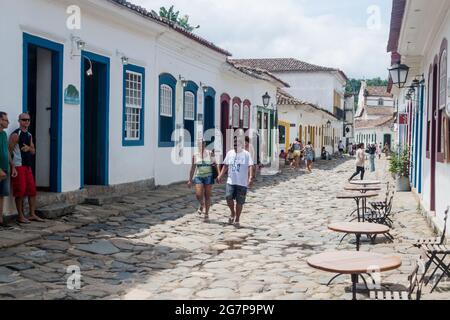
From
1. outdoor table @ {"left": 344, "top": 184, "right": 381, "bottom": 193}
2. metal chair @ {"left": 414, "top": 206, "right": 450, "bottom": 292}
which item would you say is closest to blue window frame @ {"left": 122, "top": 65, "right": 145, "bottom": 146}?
outdoor table @ {"left": 344, "top": 184, "right": 381, "bottom": 193}

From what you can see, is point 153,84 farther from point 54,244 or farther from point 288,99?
point 288,99

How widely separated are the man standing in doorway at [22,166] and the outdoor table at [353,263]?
16.3ft

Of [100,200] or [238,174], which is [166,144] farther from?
[238,174]

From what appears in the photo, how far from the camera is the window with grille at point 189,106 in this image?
53.8 ft

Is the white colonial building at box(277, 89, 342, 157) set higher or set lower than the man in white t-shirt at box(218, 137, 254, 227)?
higher

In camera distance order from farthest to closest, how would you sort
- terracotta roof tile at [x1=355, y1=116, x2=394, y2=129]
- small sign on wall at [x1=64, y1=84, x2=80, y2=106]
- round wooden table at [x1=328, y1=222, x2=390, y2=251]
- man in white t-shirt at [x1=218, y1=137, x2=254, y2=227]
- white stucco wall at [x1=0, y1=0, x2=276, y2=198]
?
terracotta roof tile at [x1=355, y1=116, x2=394, y2=129] → small sign on wall at [x1=64, y1=84, x2=80, y2=106] → man in white t-shirt at [x1=218, y1=137, x2=254, y2=227] → white stucco wall at [x1=0, y1=0, x2=276, y2=198] → round wooden table at [x1=328, y1=222, x2=390, y2=251]

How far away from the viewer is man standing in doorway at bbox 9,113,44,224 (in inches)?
332

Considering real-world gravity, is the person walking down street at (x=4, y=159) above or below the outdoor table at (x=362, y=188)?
above

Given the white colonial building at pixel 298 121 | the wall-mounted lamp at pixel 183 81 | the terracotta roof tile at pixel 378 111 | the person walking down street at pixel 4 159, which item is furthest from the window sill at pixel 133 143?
the terracotta roof tile at pixel 378 111

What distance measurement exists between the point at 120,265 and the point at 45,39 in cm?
461

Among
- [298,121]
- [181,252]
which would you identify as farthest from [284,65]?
[181,252]

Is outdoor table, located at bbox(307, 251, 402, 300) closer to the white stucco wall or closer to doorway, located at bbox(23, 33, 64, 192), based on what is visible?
the white stucco wall

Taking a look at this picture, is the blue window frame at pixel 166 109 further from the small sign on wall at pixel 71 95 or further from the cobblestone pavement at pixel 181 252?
the small sign on wall at pixel 71 95

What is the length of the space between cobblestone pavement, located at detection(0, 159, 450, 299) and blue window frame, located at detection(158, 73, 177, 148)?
2.80m
